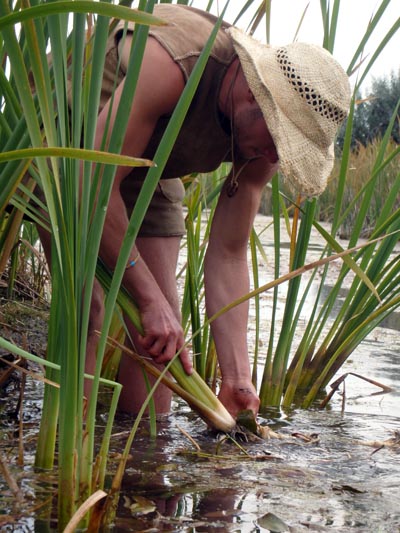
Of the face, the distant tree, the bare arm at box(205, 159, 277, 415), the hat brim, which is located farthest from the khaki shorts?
the distant tree

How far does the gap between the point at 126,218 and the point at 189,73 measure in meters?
0.34

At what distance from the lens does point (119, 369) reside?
8.00 ft

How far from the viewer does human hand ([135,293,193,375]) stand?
171cm

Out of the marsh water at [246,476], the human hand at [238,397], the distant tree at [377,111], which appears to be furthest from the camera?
the distant tree at [377,111]

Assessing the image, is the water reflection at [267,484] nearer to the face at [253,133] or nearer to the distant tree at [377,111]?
the face at [253,133]

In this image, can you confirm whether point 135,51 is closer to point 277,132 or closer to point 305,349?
point 277,132

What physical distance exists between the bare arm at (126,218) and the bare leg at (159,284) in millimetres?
552

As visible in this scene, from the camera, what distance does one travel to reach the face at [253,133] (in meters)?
1.83

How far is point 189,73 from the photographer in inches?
71.5

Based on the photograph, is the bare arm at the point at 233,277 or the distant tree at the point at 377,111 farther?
the distant tree at the point at 377,111

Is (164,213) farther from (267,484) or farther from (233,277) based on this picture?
(267,484)

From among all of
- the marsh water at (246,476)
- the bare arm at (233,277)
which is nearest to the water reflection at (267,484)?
the marsh water at (246,476)

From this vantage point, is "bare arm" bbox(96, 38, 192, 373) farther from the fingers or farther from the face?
the face

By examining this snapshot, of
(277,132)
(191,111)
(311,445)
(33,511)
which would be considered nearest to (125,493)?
(33,511)
